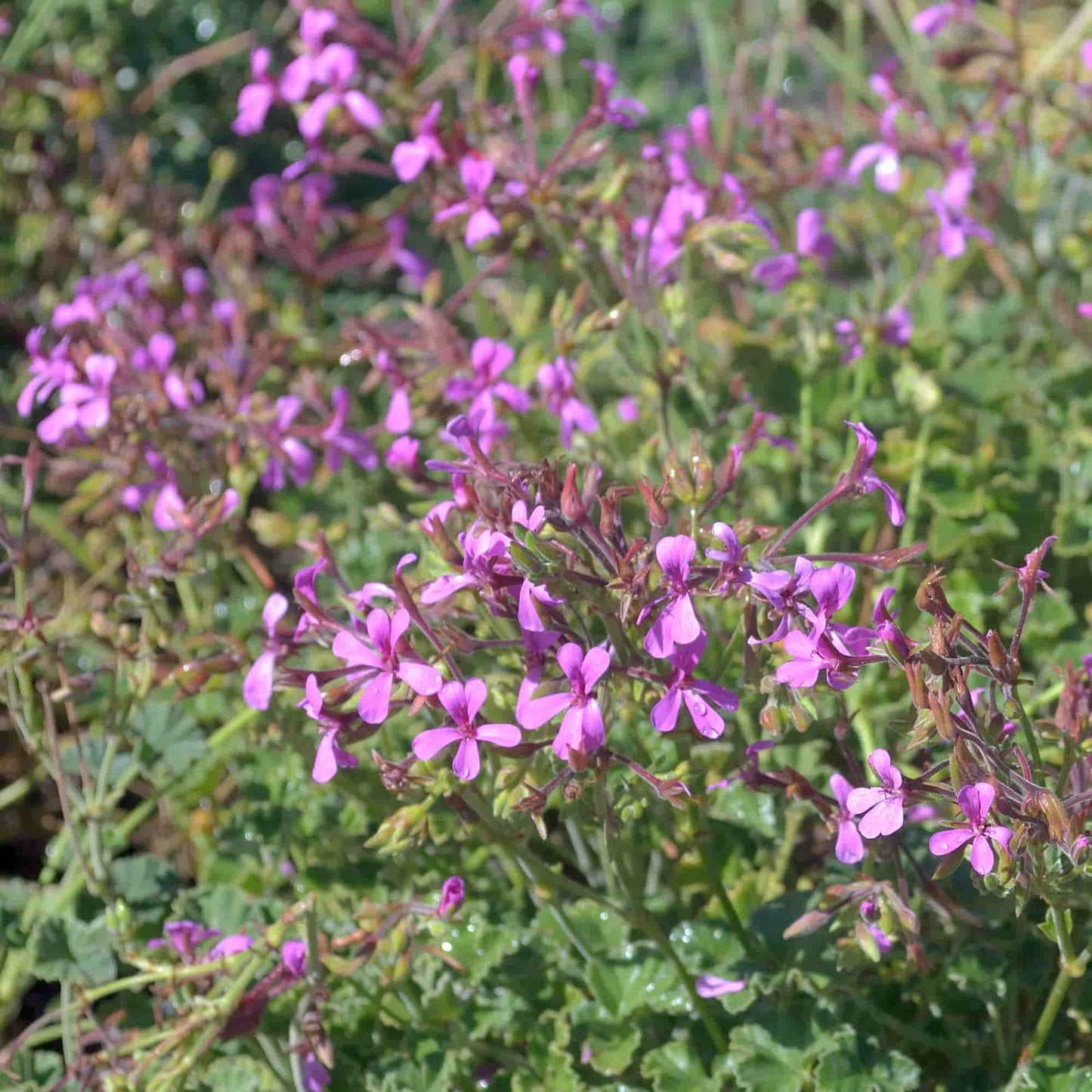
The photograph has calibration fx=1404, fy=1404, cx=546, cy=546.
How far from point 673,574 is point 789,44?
3.53m

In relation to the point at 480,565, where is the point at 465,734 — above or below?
below

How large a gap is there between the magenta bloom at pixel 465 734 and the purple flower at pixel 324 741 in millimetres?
113

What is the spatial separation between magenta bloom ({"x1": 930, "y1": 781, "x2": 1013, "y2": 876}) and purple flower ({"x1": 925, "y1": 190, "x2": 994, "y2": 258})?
134cm

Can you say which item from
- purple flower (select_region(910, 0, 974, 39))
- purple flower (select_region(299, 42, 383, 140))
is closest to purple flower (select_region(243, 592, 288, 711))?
purple flower (select_region(299, 42, 383, 140))

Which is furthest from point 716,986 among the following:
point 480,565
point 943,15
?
point 943,15

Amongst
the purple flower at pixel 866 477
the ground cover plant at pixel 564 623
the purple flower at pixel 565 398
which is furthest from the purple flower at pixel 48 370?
the purple flower at pixel 866 477

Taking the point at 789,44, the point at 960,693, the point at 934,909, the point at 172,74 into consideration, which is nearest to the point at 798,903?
the point at 934,909

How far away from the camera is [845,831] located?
1566 millimetres

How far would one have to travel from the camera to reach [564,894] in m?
2.28

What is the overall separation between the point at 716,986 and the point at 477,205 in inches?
46.8

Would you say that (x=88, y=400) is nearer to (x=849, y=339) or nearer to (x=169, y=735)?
(x=169, y=735)

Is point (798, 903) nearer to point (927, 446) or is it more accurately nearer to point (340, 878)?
point (340, 878)

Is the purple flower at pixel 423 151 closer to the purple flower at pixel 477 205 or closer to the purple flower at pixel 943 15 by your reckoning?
the purple flower at pixel 477 205

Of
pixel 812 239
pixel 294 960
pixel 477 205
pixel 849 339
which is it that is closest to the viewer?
pixel 294 960
